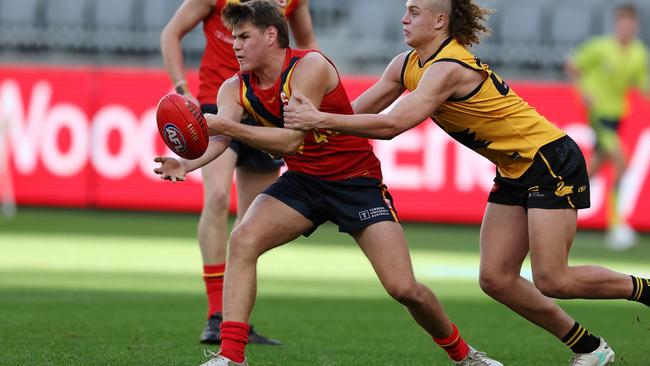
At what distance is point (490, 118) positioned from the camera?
6020mm

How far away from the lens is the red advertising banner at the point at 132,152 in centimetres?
1555

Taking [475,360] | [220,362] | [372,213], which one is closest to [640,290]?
[475,360]

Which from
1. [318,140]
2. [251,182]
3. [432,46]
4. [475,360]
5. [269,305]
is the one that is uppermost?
[432,46]

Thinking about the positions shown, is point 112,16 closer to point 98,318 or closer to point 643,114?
point 643,114

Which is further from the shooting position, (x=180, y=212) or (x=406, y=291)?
(x=180, y=212)

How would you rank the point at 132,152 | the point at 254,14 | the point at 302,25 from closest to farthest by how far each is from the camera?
the point at 254,14 < the point at 302,25 < the point at 132,152

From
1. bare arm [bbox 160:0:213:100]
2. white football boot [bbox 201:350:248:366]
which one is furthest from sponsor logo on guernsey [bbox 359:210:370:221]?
bare arm [bbox 160:0:213:100]

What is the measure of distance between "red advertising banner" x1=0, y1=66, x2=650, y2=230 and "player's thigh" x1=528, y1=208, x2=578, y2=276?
941 cm

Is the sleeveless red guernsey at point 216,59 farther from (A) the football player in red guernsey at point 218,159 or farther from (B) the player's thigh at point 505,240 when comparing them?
(B) the player's thigh at point 505,240

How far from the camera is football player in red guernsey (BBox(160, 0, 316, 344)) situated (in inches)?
287

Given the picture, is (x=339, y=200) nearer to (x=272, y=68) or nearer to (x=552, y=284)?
(x=272, y=68)

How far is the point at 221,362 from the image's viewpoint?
5.67 m

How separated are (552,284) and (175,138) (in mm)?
2016

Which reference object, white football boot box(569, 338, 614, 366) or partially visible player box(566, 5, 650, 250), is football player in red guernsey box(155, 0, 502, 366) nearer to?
white football boot box(569, 338, 614, 366)
